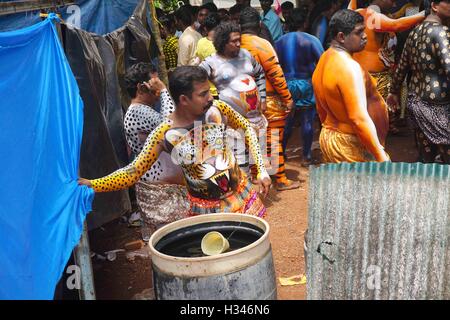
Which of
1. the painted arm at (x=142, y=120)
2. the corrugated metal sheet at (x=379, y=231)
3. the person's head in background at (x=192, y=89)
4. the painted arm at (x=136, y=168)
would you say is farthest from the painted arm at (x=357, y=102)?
the painted arm at (x=142, y=120)

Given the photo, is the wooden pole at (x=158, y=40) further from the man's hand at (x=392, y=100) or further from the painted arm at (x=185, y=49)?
the man's hand at (x=392, y=100)

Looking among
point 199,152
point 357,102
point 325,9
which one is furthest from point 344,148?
point 325,9

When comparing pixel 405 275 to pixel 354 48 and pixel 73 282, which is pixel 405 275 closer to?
pixel 354 48

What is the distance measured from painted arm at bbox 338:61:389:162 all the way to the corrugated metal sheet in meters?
0.99

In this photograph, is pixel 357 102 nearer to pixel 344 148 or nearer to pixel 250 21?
pixel 344 148

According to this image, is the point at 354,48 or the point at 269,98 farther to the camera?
the point at 269,98

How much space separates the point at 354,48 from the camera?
3.23 meters

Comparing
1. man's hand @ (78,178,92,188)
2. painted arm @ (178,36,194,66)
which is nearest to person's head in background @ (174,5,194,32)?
painted arm @ (178,36,194,66)

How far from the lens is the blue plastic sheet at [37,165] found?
2410 millimetres

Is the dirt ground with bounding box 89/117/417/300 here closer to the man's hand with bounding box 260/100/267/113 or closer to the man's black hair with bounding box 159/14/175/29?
the man's hand with bounding box 260/100/267/113

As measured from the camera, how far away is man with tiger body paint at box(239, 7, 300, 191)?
199 inches

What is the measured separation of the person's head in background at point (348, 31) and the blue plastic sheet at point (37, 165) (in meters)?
1.71
